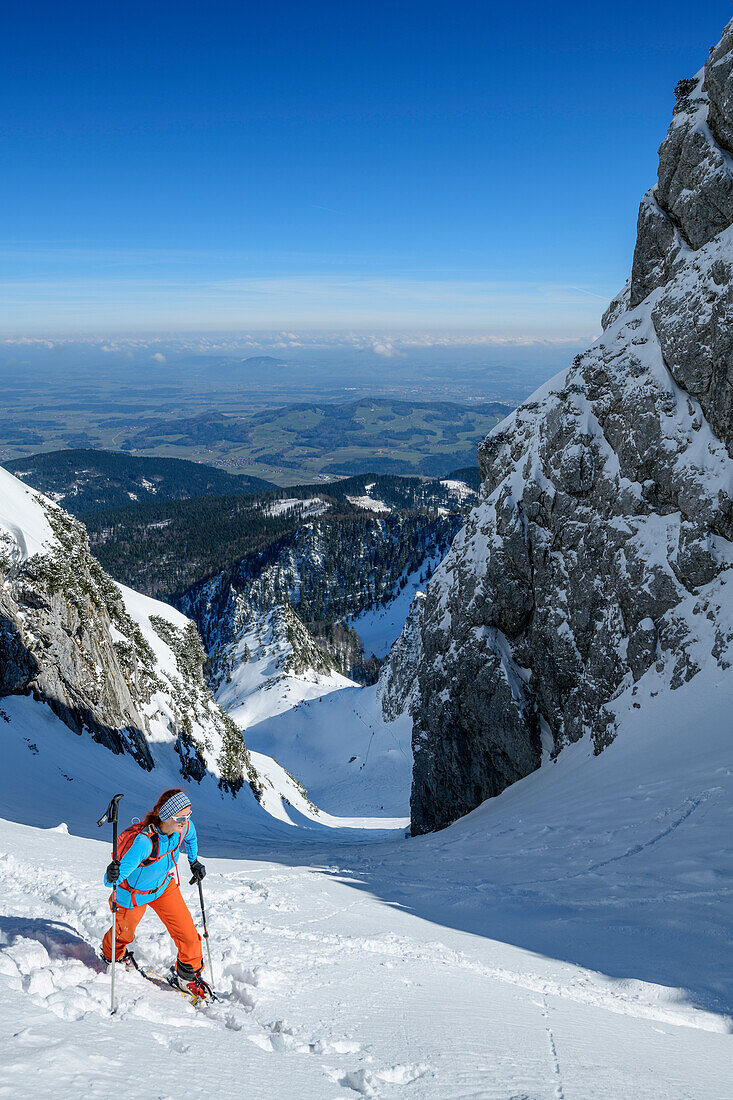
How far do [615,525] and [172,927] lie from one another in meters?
22.7

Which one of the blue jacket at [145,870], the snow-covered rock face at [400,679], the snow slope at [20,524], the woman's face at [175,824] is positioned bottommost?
the snow-covered rock face at [400,679]

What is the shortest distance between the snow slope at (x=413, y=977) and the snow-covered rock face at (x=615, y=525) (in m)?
8.86

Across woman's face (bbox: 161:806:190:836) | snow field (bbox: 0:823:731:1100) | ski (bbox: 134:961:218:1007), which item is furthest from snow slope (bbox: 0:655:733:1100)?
woman's face (bbox: 161:806:190:836)

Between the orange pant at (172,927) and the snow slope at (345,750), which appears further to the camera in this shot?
the snow slope at (345,750)

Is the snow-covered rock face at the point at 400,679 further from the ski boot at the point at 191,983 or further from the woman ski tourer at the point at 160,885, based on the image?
the ski boot at the point at 191,983

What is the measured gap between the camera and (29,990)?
15.5 ft

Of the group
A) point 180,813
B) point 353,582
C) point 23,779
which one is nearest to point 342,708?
point 23,779

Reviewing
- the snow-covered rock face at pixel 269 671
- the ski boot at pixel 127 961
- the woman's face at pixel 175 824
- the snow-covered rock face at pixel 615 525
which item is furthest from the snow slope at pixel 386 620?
the ski boot at pixel 127 961

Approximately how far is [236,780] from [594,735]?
21418 mm

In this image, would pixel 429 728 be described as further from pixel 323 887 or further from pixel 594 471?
pixel 323 887

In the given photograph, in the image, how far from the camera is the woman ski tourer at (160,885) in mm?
5672

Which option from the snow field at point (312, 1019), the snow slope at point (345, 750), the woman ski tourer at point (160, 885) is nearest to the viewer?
the snow field at point (312, 1019)

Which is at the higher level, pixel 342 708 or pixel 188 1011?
pixel 188 1011

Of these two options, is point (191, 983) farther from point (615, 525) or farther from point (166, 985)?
point (615, 525)
